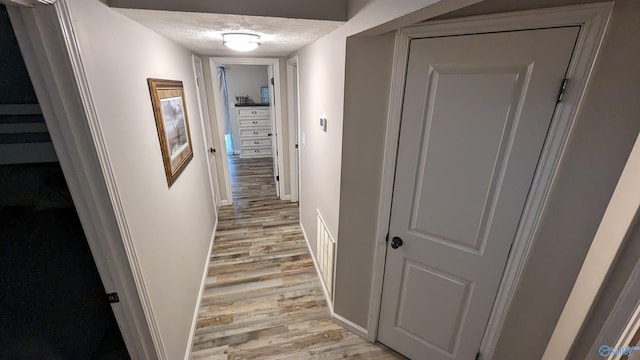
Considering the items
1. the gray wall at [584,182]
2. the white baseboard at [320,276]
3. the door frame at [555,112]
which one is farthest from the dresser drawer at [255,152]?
the gray wall at [584,182]

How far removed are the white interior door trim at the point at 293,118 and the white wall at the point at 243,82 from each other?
104 inches

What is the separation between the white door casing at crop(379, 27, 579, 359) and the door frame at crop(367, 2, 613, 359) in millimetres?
25

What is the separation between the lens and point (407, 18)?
98 cm

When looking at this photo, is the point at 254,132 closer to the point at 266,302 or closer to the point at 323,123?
the point at 323,123

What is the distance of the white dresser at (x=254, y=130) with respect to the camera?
18.8 feet

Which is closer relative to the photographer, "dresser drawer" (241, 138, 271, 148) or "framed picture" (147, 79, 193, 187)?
"framed picture" (147, 79, 193, 187)

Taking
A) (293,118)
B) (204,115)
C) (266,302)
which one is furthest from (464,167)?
(204,115)

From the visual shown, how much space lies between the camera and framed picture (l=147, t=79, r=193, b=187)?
5.00ft

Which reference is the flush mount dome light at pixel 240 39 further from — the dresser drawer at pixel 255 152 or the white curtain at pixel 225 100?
the dresser drawer at pixel 255 152

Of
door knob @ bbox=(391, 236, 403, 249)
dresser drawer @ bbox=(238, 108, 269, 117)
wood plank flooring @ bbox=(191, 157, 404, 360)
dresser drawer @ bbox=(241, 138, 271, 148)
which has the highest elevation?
dresser drawer @ bbox=(238, 108, 269, 117)

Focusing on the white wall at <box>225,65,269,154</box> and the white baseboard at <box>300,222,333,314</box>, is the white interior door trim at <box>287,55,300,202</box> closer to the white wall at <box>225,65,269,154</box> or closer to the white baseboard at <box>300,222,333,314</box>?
the white baseboard at <box>300,222,333,314</box>

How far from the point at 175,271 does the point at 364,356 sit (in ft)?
4.62

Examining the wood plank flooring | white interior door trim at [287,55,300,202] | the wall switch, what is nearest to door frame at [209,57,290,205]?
white interior door trim at [287,55,300,202]

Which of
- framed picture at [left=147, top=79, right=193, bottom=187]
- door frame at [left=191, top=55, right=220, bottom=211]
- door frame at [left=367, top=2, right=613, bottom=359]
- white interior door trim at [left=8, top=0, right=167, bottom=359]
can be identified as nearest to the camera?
white interior door trim at [left=8, top=0, right=167, bottom=359]
